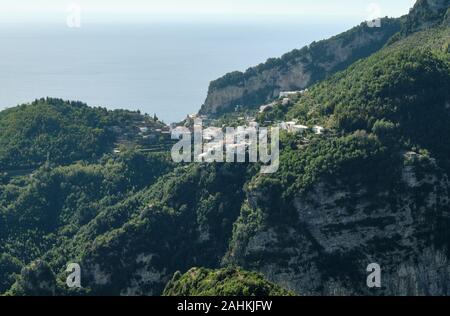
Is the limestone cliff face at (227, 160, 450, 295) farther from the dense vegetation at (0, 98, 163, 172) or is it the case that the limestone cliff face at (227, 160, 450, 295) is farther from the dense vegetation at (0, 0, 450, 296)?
the dense vegetation at (0, 98, 163, 172)

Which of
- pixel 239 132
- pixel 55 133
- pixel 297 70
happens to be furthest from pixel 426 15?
pixel 55 133

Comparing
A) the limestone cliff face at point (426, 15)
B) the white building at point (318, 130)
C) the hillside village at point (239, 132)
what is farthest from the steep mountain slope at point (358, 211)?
the limestone cliff face at point (426, 15)

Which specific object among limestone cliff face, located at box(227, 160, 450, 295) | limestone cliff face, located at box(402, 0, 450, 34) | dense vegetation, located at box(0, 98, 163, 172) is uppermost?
limestone cliff face, located at box(402, 0, 450, 34)

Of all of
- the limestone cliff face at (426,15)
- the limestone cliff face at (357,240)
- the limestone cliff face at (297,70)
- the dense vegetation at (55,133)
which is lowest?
the limestone cliff face at (357,240)

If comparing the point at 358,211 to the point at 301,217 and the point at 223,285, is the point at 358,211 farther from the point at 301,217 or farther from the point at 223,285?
the point at 223,285

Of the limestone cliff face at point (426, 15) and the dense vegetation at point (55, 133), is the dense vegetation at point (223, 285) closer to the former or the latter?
→ the dense vegetation at point (55, 133)

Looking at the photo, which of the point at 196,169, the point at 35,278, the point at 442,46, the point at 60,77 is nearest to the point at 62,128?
the point at 196,169

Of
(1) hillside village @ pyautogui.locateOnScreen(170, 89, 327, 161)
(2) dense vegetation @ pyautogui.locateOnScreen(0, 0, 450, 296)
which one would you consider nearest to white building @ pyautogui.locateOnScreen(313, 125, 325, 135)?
(1) hillside village @ pyautogui.locateOnScreen(170, 89, 327, 161)
